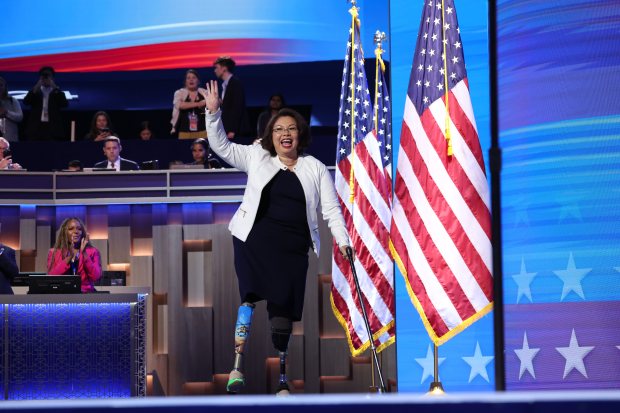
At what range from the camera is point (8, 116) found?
39.4ft

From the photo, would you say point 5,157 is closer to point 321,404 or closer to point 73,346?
point 73,346

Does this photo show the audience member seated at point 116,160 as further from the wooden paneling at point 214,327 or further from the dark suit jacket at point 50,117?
the dark suit jacket at point 50,117

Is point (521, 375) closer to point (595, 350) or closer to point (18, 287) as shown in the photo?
point (595, 350)

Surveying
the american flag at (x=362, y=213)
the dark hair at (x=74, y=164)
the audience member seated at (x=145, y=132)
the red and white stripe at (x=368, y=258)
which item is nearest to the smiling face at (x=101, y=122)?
the audience member seated at (x=145, y=132)

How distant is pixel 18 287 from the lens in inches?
340

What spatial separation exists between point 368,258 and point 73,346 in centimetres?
243

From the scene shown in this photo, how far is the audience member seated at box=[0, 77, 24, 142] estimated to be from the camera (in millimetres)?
11953

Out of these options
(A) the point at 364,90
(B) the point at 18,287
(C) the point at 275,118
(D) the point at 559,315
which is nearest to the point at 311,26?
(A) the point at 364,90

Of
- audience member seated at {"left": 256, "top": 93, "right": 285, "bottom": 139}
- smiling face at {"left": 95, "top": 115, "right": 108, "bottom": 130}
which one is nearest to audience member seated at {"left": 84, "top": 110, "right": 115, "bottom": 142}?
smiling face at {"left": 95, "top": 115, "right": 108, "bottom": 130}

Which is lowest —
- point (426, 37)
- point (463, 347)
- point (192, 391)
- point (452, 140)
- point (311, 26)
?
point (192, 391)

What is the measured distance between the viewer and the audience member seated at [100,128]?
37.5 feet

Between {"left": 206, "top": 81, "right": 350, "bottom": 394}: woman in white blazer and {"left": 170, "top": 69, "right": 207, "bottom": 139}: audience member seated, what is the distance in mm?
5740

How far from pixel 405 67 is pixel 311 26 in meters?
7.36

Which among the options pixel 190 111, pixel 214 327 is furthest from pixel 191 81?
pixel 214 327
